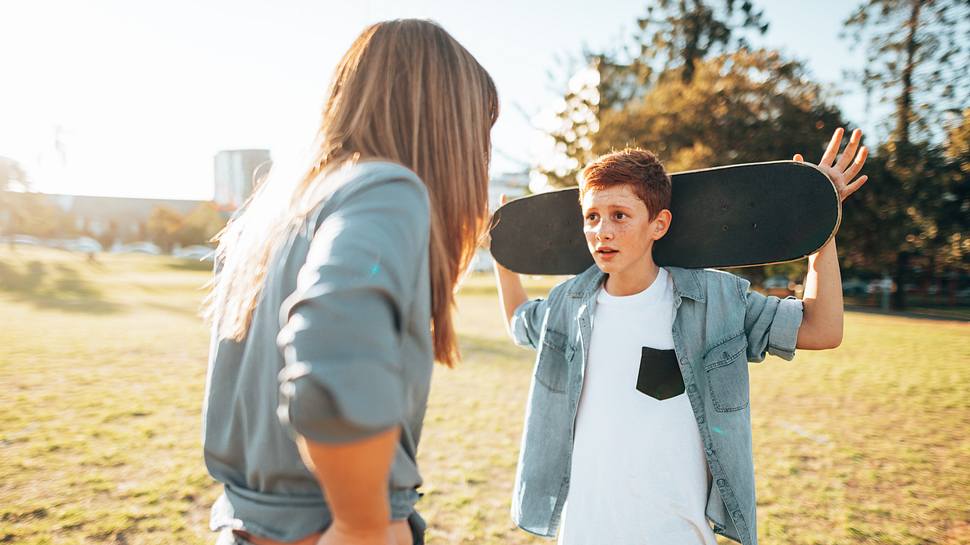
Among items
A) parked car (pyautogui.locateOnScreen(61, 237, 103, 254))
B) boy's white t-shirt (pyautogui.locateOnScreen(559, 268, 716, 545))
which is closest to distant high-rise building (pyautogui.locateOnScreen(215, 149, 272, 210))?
boy's white t-shirt (pyautogui.locateOnScreen(559, 268, 716, 545))

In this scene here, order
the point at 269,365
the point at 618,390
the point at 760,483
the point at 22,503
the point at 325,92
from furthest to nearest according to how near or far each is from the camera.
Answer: the point at 760,483 → the point at 22,503 → the point at 618,390 → the point at 325,92 → the point at 269,365

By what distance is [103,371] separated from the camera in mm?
8094

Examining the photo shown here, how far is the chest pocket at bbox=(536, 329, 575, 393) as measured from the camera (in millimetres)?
2371

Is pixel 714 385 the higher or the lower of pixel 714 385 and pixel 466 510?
the higher

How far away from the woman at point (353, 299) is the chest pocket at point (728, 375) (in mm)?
1248

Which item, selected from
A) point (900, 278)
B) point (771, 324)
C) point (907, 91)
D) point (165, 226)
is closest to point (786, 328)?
point (771, 324)

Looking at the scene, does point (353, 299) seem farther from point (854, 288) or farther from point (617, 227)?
point (854, 288)

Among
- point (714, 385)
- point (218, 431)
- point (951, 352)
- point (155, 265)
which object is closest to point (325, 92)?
point (218, 431)

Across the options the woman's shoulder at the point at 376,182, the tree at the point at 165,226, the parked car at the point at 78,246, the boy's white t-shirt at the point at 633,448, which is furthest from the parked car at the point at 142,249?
the woman's shoulder at the point at 376,182

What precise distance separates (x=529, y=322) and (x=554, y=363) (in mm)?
255

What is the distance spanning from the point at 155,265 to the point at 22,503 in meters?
43.1

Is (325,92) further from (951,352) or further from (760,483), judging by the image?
(951,352)

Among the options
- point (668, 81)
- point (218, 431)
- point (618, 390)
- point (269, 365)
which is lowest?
point (618, 390)

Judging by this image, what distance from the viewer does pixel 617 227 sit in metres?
2.12
